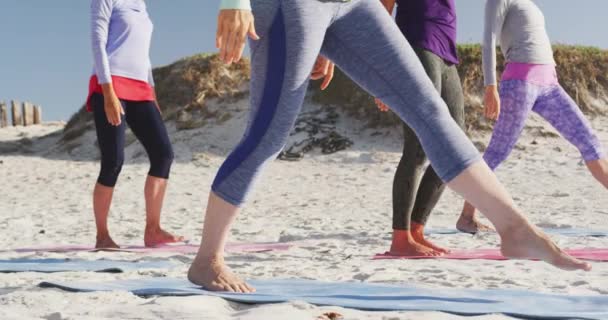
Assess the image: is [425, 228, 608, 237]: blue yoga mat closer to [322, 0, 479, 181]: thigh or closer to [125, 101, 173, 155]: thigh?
[125, 101, 173, 155]: thigh

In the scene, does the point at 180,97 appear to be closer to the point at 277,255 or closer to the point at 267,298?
the point at 277,255

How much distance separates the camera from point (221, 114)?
14125mm

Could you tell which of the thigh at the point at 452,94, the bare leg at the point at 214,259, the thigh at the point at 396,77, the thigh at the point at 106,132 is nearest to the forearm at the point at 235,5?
the thigh at the point at 396,77

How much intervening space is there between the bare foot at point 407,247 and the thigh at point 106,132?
5.60ft

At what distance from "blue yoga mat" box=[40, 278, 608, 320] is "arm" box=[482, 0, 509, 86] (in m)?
1.95

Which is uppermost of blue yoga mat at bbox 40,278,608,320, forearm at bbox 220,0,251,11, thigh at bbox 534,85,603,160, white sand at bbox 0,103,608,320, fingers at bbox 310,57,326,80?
→ forearm at bbox 220,0,251,11

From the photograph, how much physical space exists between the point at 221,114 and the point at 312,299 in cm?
1210

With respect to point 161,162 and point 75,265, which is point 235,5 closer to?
point 75,265

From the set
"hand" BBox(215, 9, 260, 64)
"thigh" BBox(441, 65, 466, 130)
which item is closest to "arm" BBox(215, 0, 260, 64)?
"hand" BBox(215, 9, 260, 64)

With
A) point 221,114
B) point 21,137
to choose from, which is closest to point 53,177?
point 221,114

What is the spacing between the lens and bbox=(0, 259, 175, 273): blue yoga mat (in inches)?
121

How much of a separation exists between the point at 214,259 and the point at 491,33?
2.53m

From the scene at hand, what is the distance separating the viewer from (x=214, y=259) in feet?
7.80

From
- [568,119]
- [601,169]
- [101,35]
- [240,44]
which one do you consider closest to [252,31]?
[240,44]
